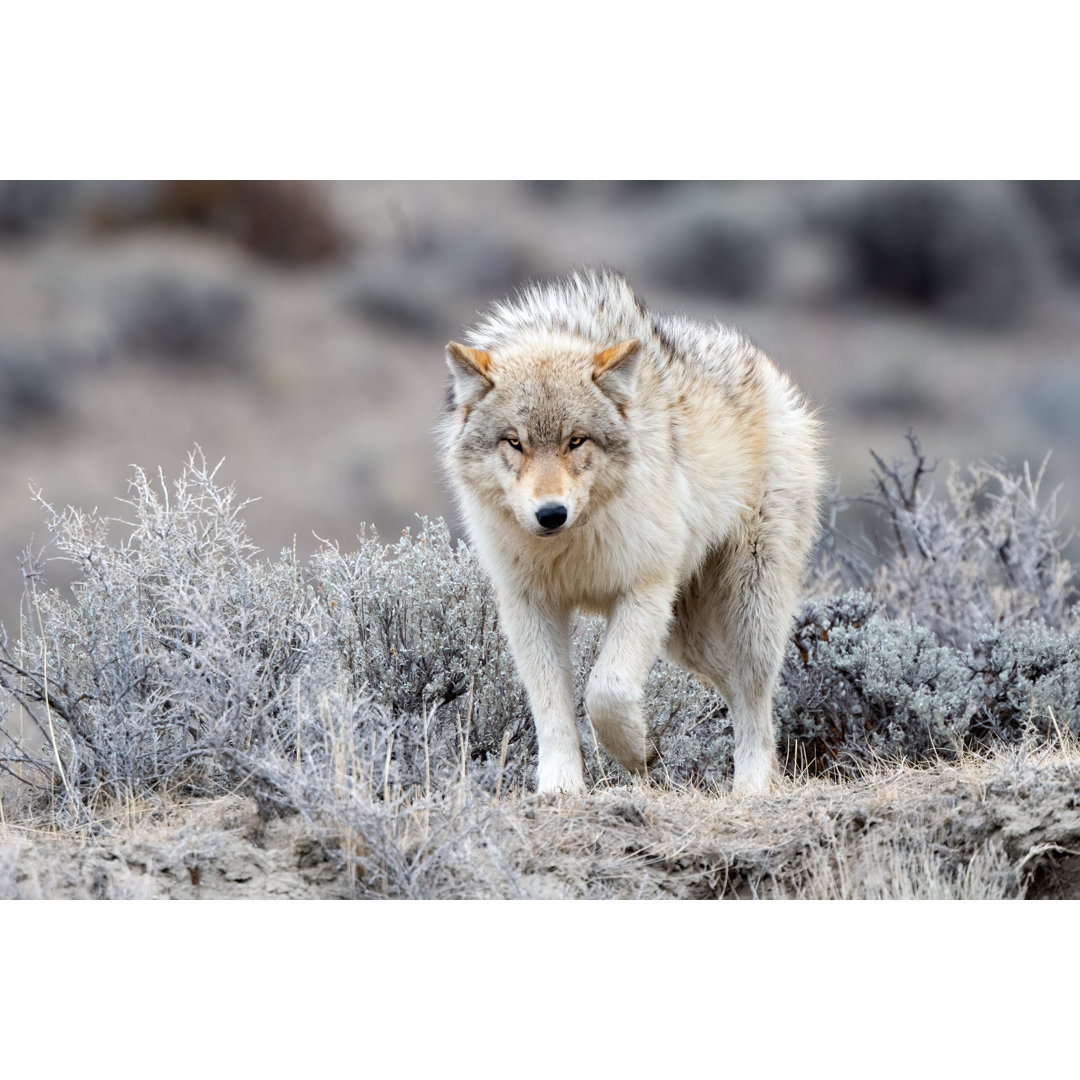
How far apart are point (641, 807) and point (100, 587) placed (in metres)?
2.55

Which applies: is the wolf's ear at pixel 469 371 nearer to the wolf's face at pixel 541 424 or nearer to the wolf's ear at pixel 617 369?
the wolf's face at pixel 541 424

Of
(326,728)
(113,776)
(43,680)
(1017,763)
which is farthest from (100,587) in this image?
(1017,763)

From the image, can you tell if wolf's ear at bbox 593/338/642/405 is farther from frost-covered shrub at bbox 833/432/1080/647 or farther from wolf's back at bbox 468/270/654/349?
frost-covered shrub at bbox 833/432/1080/647

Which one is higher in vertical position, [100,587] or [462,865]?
[100,587]

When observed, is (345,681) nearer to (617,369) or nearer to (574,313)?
(617,369)

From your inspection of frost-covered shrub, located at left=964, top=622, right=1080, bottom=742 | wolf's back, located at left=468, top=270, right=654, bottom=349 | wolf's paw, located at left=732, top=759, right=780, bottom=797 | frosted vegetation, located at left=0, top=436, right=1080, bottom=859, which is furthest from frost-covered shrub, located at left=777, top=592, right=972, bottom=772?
wolf's back, located at left=468, top=270, right=654, bottom=349

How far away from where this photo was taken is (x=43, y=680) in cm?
525

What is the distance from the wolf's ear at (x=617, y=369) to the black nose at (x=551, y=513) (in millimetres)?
672

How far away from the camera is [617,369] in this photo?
484 cm

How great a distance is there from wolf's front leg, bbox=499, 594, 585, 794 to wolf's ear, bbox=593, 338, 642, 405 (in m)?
0.92

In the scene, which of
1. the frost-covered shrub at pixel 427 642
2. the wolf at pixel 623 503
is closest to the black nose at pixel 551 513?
the wolf at pixel 623 503

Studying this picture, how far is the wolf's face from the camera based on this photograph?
459cm

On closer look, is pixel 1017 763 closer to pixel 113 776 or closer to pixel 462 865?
pixel 462 865

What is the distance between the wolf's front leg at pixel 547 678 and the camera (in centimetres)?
495
